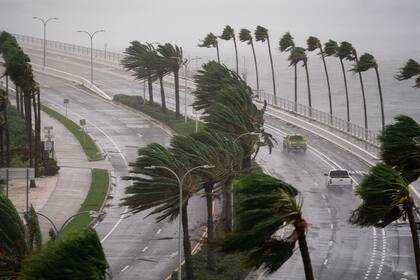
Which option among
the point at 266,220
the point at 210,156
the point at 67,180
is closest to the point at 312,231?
the point at 210,156

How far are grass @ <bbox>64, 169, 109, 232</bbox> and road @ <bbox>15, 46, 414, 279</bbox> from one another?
4.42ft

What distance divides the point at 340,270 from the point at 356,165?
129 ft

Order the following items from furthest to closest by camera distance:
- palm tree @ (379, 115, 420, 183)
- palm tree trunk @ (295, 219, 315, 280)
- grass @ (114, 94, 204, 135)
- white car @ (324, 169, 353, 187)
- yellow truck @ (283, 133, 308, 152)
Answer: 1. grass @ (114, 94, 204, 135)
2. yellow truck @ (283, 133, 308, 152)
3. white car @ (324, 169, 353, 187)
4. palm tree @ (379, 115, 420, 183)
5. palm tree trunk @ (295, 219, 315, 280)

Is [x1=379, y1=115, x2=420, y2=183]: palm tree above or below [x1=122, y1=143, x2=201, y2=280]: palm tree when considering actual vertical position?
above

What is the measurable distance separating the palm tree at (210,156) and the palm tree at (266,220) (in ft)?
67.8

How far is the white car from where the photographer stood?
96312 millimetres

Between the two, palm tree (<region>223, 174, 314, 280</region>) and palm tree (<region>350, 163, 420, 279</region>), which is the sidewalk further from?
palm tree (<region>223, 174, 314, 280</region>)

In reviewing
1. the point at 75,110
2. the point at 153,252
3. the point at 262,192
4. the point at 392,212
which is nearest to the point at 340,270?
the point at 153,252

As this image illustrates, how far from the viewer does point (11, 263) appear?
47125 millimetres

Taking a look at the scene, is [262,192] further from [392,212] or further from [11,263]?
[11,263]

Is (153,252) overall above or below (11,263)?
below

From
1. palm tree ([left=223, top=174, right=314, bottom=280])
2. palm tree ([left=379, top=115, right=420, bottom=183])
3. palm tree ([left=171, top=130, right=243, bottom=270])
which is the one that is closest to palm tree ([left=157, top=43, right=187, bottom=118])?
palm tree ([left=171, top=130, right=243, bottom=270])

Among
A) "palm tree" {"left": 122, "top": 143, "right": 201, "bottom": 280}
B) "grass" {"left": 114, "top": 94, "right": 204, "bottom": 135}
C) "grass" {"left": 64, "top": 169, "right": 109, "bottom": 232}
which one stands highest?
"palm tree" {"left": 122, "top": 143, "right": 201, "bottom": 280}

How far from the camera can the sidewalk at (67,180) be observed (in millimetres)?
83938
